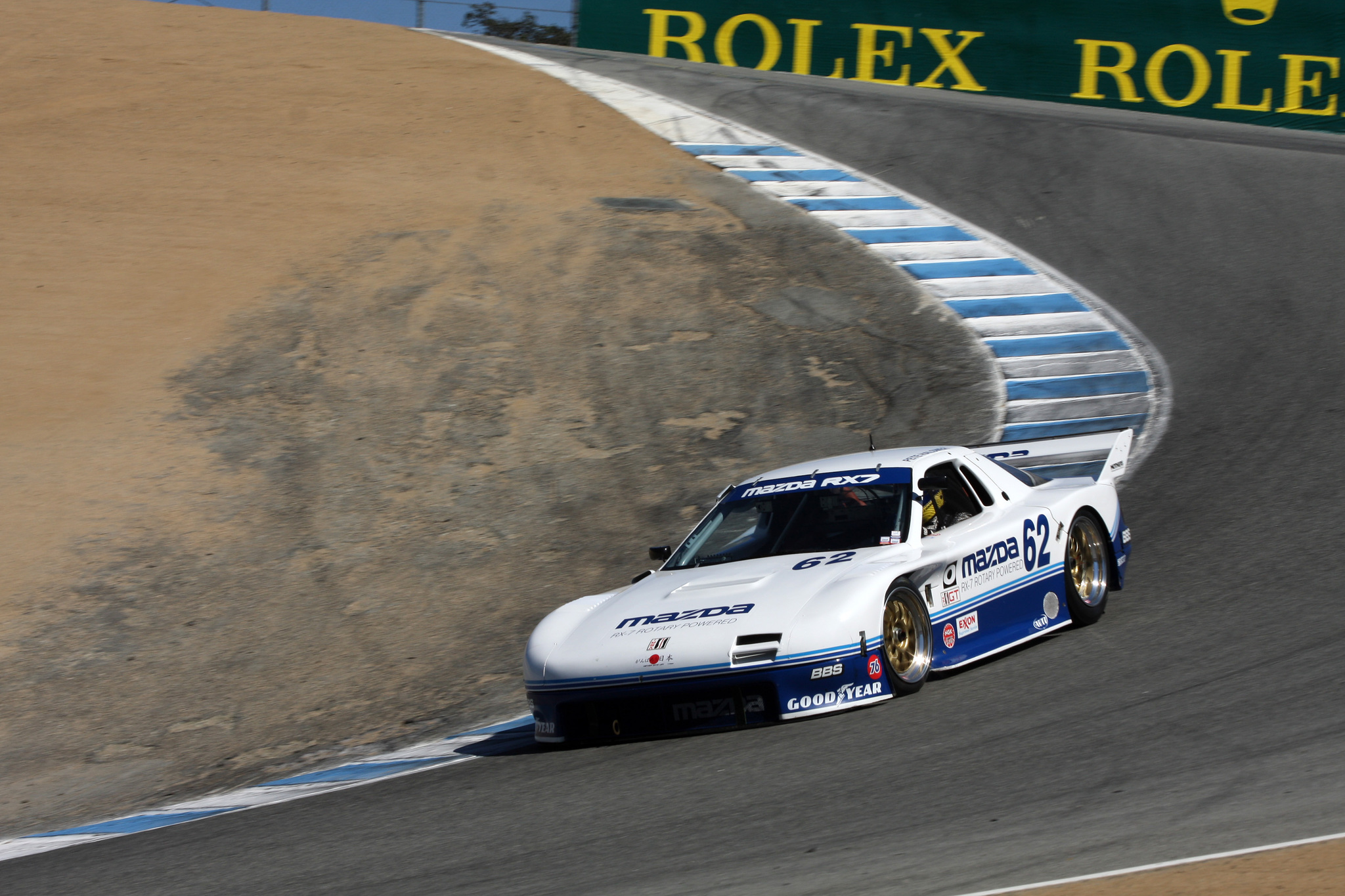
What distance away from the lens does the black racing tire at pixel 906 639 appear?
6559 mm

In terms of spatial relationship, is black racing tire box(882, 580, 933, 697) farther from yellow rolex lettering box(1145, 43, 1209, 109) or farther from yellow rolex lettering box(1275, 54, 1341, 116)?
yellow rolex lettering box(1275, 54, 1341, 116)

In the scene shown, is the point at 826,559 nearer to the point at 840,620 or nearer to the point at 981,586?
the point at 840,620

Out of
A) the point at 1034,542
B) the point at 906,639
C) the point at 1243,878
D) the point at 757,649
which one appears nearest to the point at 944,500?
the point at 1034,542

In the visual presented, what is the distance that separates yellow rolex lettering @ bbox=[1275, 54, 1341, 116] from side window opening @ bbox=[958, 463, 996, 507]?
18.7m

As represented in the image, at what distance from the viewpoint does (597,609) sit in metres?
7.25

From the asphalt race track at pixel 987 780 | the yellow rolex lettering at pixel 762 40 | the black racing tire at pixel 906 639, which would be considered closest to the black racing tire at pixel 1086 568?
the asphalt race track at pixel 987 780

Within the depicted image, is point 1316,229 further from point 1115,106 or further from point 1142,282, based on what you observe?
point 1115,106

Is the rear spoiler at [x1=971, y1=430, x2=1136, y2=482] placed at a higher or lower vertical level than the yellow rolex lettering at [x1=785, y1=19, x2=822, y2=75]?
lower

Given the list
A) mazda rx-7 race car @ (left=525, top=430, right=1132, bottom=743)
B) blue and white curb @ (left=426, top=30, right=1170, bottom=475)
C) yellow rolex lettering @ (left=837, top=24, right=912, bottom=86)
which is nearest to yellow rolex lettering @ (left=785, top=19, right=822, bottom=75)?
yellow rolex lettering @ (left=837, top=24, right=912, bottom=86)

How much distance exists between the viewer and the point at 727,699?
20.9ft

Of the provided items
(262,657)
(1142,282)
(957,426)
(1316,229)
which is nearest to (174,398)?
(262,657)

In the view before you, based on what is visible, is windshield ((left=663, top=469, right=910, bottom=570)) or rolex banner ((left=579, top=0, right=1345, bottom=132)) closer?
windshield ((left=663, top=469, right=910, bottom=570))

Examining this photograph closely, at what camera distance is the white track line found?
3.99 m

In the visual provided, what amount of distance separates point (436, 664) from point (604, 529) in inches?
96.6
